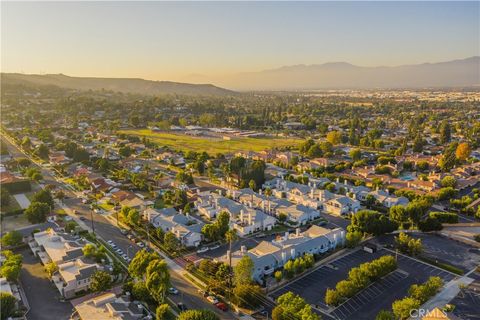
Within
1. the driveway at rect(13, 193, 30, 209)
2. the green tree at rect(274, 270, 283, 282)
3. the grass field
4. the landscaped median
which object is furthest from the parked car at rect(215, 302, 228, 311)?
the grass field

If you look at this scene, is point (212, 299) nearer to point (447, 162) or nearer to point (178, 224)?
point (178, 224)

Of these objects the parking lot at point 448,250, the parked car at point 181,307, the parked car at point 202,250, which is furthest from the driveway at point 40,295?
the parking lot at point 448,250

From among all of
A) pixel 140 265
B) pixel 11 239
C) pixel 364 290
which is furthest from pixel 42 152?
pixel 364 290

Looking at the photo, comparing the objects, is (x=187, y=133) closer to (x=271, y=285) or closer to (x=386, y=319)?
(x=271, y=285)

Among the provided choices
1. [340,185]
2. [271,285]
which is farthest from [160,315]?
[340,185]

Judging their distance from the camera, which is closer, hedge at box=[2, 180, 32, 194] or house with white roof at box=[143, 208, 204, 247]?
house with white roof at box=[143, 208, 204, 247]

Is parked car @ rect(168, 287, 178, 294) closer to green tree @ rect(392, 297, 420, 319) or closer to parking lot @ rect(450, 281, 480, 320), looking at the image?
green tree @ rect(392, 297, 420, 319)
